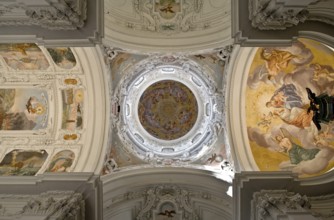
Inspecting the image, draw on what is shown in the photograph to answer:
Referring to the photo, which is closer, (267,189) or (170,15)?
(267,189)

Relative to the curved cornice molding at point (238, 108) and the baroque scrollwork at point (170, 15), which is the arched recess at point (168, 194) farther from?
the baroque scrollwork at point (170, 15)

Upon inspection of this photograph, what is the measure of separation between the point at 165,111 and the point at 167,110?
0.09 meters

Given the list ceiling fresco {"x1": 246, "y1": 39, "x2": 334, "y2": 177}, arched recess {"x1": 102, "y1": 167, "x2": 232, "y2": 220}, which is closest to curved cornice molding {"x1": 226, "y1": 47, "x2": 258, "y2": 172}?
ceiling fresco {"x1": 246, "y1": 39, "x2": 334, "y2": 177}

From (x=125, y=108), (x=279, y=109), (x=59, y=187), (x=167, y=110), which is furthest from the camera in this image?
(x=167, y=110)

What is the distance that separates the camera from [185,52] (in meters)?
12.3

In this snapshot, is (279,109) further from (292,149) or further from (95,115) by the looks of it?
(95,115)

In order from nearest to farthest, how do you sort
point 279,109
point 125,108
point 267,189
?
1. point 267,189
2. point 279,109
3. point 125,108

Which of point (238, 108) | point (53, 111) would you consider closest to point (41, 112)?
point (53, 111)

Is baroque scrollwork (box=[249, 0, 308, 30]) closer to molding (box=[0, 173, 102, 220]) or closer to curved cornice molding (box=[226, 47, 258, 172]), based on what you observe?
curved cornice molding (box=[226, 47, 258, 172])

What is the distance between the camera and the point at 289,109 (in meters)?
12.0

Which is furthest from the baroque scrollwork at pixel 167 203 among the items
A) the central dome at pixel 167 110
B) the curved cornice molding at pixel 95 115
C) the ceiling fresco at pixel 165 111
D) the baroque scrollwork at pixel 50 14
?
the baroque scrollwork at pixel 50 14

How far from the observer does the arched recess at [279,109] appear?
11195 mm

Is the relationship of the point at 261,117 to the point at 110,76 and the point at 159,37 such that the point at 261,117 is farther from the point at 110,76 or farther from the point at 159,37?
the point at 110,76

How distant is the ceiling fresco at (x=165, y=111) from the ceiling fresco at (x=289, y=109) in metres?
1.27
